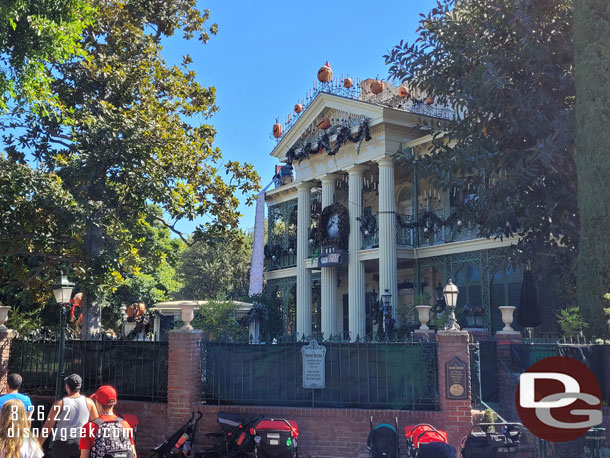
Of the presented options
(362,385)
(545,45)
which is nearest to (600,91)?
(545,45)

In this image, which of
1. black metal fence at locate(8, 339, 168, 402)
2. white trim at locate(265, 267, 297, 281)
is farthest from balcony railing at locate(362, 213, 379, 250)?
black metal fence at locate(8, 339, 168, 402)

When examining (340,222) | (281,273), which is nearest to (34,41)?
(340,222)

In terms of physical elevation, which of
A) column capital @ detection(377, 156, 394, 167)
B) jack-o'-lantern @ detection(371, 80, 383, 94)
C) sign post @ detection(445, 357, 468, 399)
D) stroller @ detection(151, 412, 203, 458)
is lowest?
stroller @ detection(151, 412, 203, 458)

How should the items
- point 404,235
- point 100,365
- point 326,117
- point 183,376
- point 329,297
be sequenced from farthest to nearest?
1. point 326,117
2. point 329,297
3. point 404,235
4. point 100,365
5. point 183,376

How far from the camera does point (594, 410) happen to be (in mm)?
10312

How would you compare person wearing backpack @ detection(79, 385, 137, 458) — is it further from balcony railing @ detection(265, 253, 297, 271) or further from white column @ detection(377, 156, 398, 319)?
balcony railing @ detection(265, 253, 297, 271)

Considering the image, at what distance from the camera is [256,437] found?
9.20 m

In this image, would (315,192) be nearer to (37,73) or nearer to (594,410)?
(37,73)

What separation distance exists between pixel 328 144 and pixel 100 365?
614 inches

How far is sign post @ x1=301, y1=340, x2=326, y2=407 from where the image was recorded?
1067cm

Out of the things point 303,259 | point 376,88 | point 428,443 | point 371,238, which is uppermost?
point 376,88

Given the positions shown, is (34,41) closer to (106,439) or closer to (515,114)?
(106,439)

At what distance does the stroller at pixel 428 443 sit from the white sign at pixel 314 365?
7.30 feet
